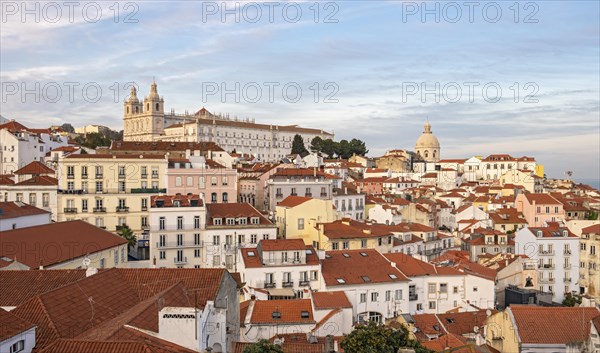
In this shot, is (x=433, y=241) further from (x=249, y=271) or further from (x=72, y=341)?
(x=72, y=341)

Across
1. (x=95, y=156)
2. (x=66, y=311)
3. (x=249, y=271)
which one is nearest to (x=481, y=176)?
(x=95, y=156)

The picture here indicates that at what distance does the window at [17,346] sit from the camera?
48.2 ft

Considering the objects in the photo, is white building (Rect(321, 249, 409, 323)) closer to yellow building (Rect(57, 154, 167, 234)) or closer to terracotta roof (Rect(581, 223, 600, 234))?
yellow building (Rect(57, 154, 167, 234))

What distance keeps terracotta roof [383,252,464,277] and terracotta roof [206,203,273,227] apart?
11.1 metres

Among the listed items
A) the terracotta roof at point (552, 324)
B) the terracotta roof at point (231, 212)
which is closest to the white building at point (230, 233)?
the terracotta roof at point (231, 212)

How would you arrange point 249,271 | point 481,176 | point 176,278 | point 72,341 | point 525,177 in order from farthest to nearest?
point 481,176 → point 525,177 → point 249,271 → point 176,278 → point 72,341

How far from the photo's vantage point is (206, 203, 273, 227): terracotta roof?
47.2 metres

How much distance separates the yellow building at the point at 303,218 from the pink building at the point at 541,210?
33.4m

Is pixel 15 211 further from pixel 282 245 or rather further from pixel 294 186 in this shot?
pixel 294 186

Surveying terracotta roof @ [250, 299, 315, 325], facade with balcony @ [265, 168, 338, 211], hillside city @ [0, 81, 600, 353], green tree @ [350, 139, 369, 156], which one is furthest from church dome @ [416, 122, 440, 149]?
terracotta roof @ [250, 299, 315, 325]

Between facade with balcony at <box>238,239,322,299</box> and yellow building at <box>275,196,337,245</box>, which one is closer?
facade with balcony at <box>238,239,322,299</box>

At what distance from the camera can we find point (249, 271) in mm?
37969

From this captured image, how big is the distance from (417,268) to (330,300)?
10.1m

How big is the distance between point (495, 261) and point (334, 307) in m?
24.0
